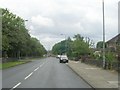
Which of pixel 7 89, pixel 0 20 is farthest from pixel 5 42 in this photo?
pixel 7 89

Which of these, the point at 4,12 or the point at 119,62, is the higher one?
the point at 4,12

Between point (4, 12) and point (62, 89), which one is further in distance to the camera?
point (4, 12)

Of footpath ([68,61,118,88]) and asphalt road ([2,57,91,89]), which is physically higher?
footpath ([68,61,118,88])

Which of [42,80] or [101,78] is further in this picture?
[101,78]

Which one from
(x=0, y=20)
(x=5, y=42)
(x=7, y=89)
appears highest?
(x=0, y=20)

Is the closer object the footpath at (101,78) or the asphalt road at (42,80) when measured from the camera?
the footpath at (101,78)

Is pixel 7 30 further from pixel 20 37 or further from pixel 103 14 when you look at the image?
pixel 103 14

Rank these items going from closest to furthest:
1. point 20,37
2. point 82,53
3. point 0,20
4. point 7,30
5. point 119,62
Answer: point 119,62
point 0,20
point 7,30
point 20,37
point 82,53

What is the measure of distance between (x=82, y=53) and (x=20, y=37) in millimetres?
17474

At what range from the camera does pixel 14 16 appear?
81688 mm

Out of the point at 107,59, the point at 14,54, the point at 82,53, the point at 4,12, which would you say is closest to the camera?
the point at 107,59

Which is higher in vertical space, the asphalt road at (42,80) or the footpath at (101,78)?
the footpath at (101,78)

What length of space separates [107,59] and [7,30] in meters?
30.7

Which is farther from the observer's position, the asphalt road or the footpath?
the asphalt road
